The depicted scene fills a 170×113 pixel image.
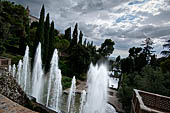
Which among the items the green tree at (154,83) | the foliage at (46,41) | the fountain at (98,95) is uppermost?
the foliage at (46,41)

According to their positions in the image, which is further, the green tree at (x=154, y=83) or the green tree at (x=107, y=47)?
the green tree at (x=107, y=47)

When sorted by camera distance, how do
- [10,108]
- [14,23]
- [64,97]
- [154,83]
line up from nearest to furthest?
[10,108] → [154,83] → [64,97] → [14,23]

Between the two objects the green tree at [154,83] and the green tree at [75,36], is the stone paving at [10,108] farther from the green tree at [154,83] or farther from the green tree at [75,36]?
the green tree at [75,36]

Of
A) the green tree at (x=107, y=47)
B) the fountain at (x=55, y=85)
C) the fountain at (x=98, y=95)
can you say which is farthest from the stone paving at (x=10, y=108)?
the green tree at (x=107, y=47)

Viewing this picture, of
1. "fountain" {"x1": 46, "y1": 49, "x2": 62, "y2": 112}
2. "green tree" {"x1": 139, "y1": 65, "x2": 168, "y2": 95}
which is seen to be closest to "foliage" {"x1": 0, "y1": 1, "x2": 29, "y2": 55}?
"fountain" {"x1": 46, "y1": 49, "x2": 62, "y2": 112}

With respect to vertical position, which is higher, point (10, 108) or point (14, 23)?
point (14, 23)

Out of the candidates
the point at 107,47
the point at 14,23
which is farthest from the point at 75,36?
the point at 14,23

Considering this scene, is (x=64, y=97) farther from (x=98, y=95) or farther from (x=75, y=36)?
(x=75, y=36)

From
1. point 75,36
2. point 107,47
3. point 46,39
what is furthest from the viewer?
point 107,47

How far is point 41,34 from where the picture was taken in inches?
553

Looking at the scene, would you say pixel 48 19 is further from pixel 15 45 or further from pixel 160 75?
pixel 160 75

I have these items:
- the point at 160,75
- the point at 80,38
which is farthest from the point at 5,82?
the point at 80,38

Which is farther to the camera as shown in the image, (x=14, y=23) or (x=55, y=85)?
(x=14, y=23)

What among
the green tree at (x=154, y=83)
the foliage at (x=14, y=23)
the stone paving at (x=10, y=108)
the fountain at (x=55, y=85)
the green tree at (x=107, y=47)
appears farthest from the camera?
the green tree at (x=107, y=47)
